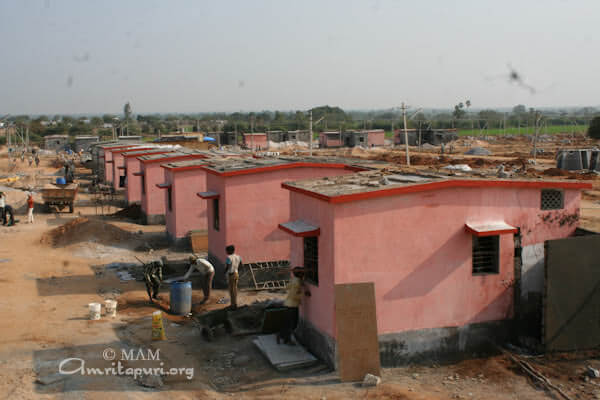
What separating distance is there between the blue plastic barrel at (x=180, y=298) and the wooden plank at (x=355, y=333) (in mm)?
4692

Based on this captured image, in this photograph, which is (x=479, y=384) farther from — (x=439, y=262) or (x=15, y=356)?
(x=15, y=356)

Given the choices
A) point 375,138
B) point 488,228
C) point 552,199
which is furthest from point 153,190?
point 375,138

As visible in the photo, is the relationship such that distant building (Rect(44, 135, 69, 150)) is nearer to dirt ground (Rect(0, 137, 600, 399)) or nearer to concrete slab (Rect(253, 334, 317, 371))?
dirt ground (Rect(0, 137, 600, 399))

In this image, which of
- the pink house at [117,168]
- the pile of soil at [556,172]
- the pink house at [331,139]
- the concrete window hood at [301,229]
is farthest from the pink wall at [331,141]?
the concrete window hood at [301,229]

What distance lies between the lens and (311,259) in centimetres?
1053

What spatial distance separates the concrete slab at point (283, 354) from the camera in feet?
31.8

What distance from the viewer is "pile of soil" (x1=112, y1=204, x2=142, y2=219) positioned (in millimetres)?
25922

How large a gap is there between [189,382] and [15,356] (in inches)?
116

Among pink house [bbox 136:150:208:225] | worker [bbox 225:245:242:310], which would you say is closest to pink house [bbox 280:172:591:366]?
worker [bbox 225:245:242:310]

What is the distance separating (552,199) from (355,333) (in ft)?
14.7

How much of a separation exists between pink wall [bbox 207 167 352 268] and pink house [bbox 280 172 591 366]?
15.0 ft

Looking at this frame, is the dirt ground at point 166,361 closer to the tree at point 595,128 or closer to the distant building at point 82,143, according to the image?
the tree at point 595,128


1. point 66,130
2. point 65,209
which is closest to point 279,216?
point 65,209

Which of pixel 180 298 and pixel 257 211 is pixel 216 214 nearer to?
pixel 257 211
